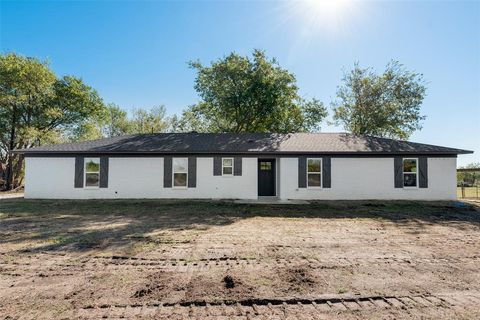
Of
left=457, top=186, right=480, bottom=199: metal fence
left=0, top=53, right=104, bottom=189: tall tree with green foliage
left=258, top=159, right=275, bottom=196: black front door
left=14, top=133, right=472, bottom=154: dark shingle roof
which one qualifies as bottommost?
left=457, top=186, right=480, bottom=199: metal fence

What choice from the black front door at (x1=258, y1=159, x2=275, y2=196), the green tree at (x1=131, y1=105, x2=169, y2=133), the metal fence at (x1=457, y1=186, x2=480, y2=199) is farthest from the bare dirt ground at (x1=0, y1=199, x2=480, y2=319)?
the green tree at (x1=131, y1=105, x2=169, y2=133)

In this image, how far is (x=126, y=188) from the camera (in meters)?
13.5

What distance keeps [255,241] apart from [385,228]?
13.8 feet

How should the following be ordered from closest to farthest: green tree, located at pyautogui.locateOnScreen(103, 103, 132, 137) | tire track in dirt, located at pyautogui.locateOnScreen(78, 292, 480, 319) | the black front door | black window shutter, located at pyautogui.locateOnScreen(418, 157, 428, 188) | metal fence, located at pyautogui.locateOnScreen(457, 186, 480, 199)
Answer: tire track in dirt, located at pyautogui.locateOnScreen(78, 292, 480, 319) → black window shutter, located at pyautogui.locateOnScreen(418, 157, 428, 188) → the black front door → metal fence, located at pyautogui.locateOnScreen(457, 186, 480, 199) → green tree, located at pyautogui.locateOnScreen(103, 103, 132, 137)

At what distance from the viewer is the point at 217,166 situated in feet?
44.4

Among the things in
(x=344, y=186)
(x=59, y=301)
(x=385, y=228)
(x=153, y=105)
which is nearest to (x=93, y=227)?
(x=59, y=301)

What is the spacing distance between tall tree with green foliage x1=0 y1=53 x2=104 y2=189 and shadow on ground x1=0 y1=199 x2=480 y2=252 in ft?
43.0

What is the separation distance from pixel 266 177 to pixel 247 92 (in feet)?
32.4

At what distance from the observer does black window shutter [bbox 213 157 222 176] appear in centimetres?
1352

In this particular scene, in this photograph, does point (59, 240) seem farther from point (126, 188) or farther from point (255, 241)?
point (126, 188)

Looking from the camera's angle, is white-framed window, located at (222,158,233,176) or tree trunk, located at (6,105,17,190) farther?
tree trunk, located at (6,105,17,190)

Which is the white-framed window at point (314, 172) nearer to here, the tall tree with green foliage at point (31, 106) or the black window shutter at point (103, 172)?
the black window shutter at point (103, 172)

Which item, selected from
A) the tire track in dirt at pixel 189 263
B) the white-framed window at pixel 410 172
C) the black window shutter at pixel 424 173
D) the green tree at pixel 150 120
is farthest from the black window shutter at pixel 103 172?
the green tree at pixel 150 120

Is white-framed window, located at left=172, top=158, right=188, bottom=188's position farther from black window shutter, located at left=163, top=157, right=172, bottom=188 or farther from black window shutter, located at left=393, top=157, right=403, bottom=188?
black window shutter, located at left=393, top=157, right=403, bottom=188
